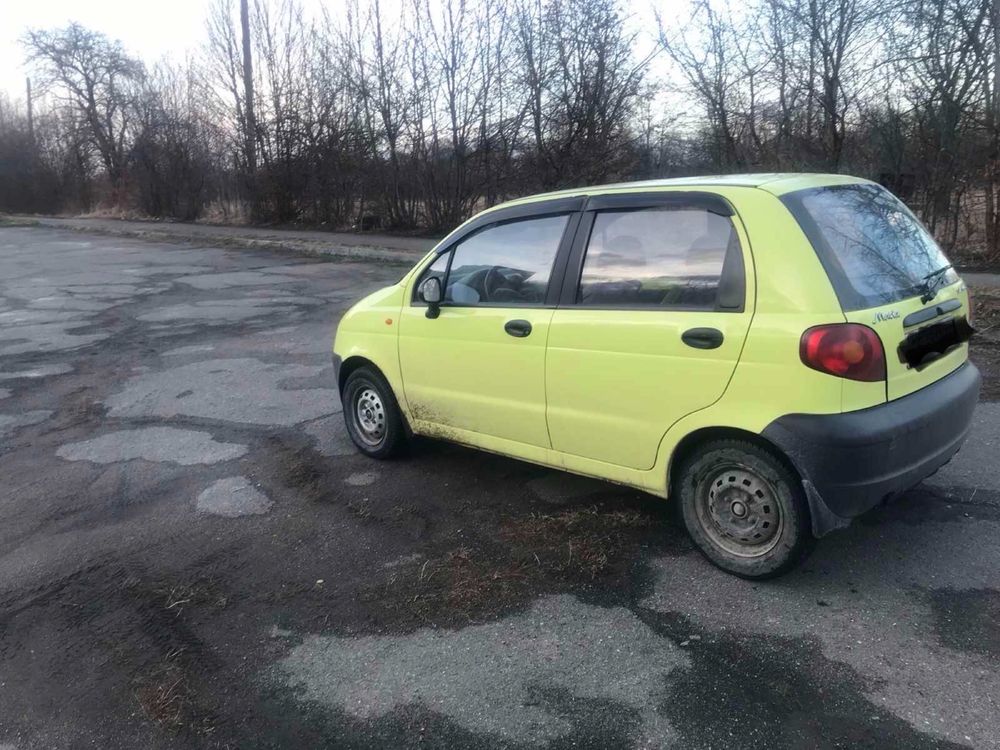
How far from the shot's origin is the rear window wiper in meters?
3.76

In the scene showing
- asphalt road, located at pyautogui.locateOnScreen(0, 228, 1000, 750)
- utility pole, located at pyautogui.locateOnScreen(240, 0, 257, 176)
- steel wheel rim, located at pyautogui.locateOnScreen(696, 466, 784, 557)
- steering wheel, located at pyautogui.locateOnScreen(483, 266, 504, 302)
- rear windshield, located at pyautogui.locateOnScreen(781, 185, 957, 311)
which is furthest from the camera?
utility pole, located at pyautogui.locateOnScreen(240, 0, 257, 176)

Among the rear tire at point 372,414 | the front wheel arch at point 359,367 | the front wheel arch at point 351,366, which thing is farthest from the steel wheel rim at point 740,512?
the front wheel arch at point 351,366

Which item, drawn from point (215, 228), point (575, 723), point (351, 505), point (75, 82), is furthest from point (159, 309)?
point (75, 82)

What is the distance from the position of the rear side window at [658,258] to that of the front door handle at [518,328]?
316mm

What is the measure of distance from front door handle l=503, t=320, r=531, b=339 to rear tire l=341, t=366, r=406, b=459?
122cm

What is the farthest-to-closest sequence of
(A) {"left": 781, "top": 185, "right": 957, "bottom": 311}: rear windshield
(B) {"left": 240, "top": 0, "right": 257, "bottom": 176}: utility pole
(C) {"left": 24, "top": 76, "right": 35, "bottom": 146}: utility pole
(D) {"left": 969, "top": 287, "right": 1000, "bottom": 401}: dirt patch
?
(C) {"left": 24, "top": 76, "right": 35, "bottom": 146}: utility pole, (B) {"left": 240, "top": 0, "right": 257, "bottom": 176}: utility pole, (D) {"left": 969, "top": 287, "right": 1000, "bottom": 401}: dirt patch, (A) {"left": 781, "top": 185, "right": 957, "bottom": 311}: rear windshield

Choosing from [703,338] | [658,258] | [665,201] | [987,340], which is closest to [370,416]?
[658,258]

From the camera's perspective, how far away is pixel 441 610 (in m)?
3.67

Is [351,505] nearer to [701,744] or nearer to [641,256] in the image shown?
[641,256]

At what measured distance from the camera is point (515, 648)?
337 centimetres

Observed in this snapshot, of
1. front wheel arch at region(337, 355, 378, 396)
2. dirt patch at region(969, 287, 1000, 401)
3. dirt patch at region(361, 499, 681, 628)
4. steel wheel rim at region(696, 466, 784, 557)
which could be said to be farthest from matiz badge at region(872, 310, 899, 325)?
dirt patch at region(969, 287, 1000, 401)

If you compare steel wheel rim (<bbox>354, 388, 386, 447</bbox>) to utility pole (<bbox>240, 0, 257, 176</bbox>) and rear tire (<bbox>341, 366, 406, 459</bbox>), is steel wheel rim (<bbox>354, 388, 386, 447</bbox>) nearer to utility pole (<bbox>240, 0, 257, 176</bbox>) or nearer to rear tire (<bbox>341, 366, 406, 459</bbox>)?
rear tire (<bbox>341, 366, 406, 459</bbox>)

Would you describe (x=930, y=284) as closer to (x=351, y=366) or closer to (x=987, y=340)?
(x=351, y=366)

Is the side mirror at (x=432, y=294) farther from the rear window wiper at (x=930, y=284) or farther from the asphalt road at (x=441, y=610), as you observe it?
the rear window wiper at (x=930, y=284)
